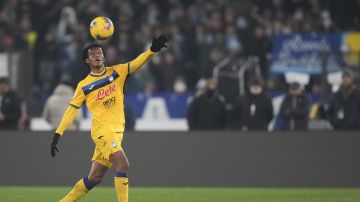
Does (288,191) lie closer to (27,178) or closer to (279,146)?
(279,146)

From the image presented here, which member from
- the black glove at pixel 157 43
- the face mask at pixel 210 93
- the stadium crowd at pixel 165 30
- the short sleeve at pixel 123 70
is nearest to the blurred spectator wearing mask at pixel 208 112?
the face mask at pixel 210 93

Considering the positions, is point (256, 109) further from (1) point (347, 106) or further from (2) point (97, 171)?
(2) point (97, 171)

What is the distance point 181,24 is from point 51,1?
3.36 m

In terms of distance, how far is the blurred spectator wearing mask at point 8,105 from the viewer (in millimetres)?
19000

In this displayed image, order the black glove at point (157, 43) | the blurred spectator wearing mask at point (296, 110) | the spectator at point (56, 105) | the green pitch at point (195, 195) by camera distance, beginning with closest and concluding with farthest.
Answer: the black glove at point (157, 43)
the green pitch at point (195, 195)
the blurred spectator wearing mask at point (296, 110)
the spectator at point (56, 105)

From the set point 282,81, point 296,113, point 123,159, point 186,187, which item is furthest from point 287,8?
point 123,159

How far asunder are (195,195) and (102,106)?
3.80 meters

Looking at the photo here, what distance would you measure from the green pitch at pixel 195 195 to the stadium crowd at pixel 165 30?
3346 millimetres

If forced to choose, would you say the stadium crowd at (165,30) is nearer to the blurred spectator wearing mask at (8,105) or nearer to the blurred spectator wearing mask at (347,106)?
the blurred spectator wearing mask at (8,105)

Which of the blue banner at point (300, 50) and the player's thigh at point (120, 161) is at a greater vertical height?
the blue banner at point (300, 50)

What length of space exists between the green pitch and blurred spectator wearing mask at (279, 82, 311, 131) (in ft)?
6.36

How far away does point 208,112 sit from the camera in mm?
19094

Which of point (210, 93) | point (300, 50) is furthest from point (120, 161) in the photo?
point (300, 50)

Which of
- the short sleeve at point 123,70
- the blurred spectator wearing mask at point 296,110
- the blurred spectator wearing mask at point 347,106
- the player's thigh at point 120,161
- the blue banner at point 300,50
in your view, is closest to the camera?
the player's thigh at point 120,161
